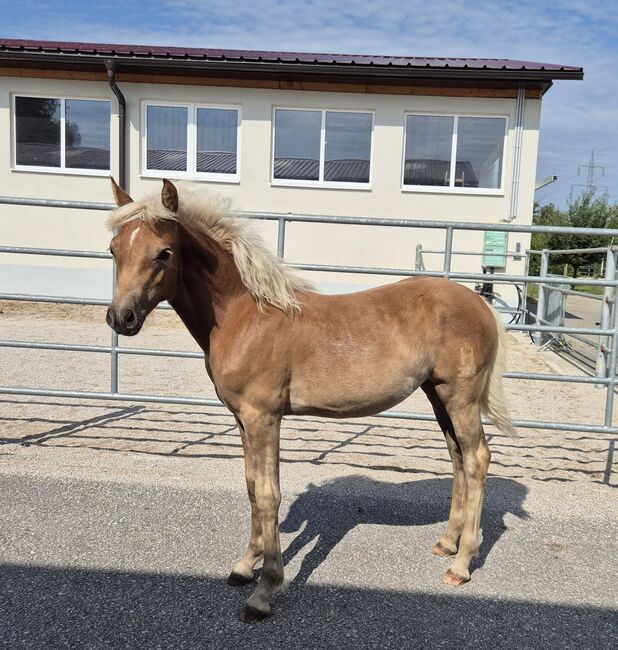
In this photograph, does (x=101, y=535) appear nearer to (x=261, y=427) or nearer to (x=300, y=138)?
(x=261, y=427)

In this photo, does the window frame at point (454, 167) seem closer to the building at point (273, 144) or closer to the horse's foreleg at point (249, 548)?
the building at point (273, 144)

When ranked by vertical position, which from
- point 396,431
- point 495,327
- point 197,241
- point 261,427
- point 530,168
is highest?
point 530,168

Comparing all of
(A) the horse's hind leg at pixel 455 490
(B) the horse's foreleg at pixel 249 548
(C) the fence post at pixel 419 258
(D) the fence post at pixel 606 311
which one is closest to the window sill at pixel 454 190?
(C) the fence post at pixel 419 258

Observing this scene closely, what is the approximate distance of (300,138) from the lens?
1098cm

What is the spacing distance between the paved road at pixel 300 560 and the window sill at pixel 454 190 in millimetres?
7834

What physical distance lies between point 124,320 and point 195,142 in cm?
961

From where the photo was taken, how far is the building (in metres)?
10.5

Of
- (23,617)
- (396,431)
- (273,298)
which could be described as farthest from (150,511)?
(396,431)

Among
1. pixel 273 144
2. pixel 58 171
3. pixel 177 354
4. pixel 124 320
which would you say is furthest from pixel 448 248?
pixel 58 171

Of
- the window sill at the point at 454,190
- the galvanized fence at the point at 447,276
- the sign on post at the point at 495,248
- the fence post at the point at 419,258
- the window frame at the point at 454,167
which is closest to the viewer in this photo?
the galvanized fence at the point at 447,276

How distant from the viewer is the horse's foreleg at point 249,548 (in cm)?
259

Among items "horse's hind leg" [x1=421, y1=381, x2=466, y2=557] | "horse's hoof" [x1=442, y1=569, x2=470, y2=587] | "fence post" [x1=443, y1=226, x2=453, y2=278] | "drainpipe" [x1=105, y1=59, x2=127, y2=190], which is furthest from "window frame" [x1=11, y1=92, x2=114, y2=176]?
"horse's hoof" [x1=442, y1=569, x2=470, y2=587]

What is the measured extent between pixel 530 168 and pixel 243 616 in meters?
10.2

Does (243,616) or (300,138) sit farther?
(300,138)
